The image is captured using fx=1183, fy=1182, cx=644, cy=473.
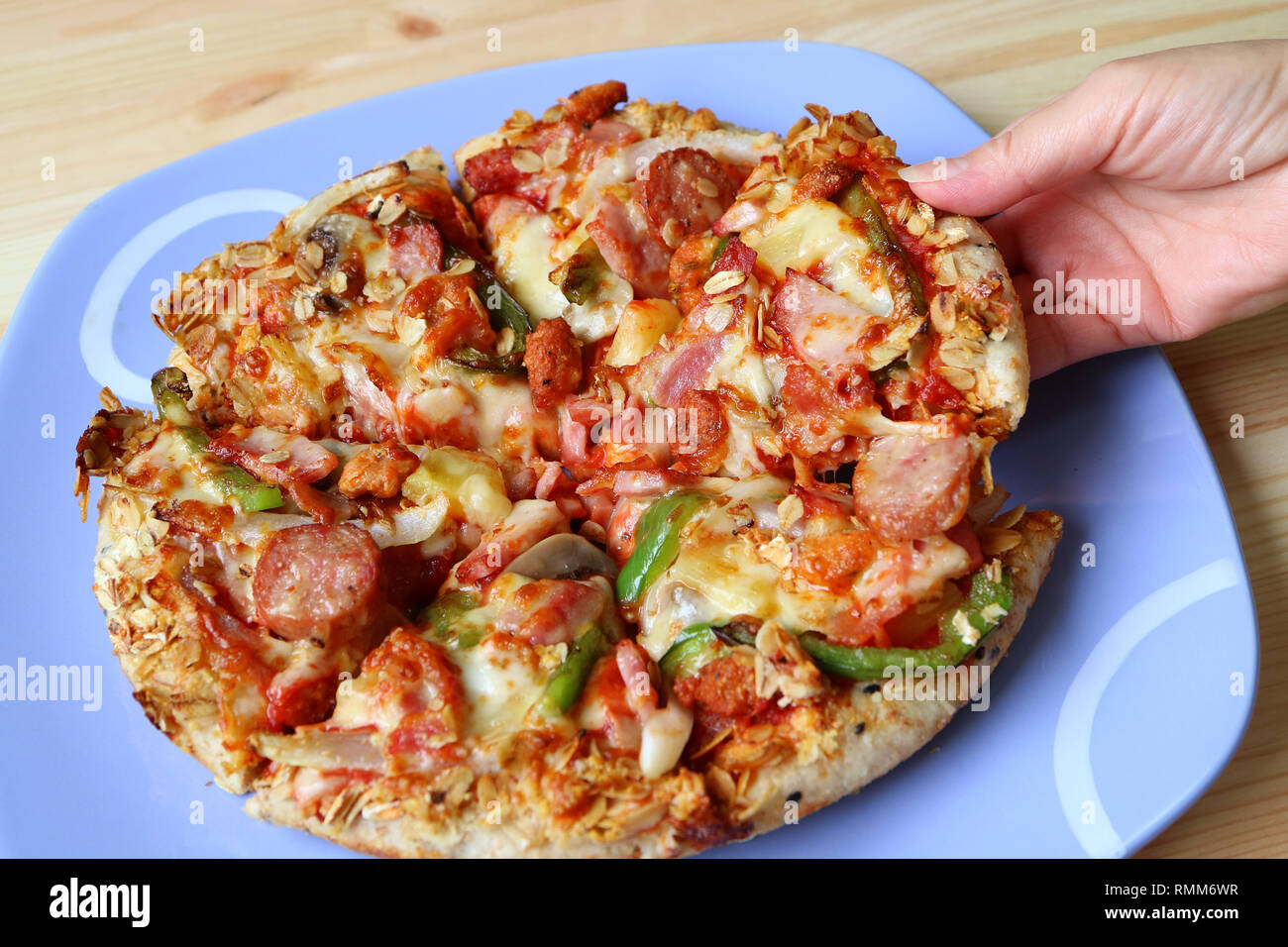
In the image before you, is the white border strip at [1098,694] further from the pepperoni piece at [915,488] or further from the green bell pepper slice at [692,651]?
the green bell pepper slice at [692,651]

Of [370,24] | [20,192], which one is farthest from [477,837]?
[370,24]

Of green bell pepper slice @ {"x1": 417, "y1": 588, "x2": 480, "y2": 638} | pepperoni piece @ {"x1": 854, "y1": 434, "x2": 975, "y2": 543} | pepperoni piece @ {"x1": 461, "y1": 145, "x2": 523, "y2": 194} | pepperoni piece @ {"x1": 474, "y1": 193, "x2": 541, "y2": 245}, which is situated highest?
pepperoni piece @ {"x1": 461, "y1": 145, "x2": 523, "y2": 194}

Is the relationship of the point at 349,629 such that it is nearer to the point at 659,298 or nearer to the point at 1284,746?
the point at 659,298

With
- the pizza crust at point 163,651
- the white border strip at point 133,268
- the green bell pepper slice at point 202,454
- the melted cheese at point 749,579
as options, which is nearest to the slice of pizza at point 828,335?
the melted cheese at point 749,579

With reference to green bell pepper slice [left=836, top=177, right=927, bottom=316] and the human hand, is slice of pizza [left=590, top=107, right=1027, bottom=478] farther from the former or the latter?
the human hand

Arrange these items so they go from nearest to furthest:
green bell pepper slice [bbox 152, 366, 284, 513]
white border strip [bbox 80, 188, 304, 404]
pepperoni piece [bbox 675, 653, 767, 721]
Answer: pepperoni piece [bbox 675, 653, 767, 721], green bell pepper slice [bbox 152, 366, 284, 513], white border strip [bbox 80, 188, 304, 404]

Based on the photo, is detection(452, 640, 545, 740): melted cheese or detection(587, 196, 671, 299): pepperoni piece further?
detection(587, 196, 671, 299): pepperoni piece

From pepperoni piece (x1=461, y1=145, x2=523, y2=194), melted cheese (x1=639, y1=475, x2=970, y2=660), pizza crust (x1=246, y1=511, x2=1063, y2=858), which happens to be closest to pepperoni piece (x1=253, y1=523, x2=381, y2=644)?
pizza crust (x1=246, y1=511, x2=1063, y2=858)
